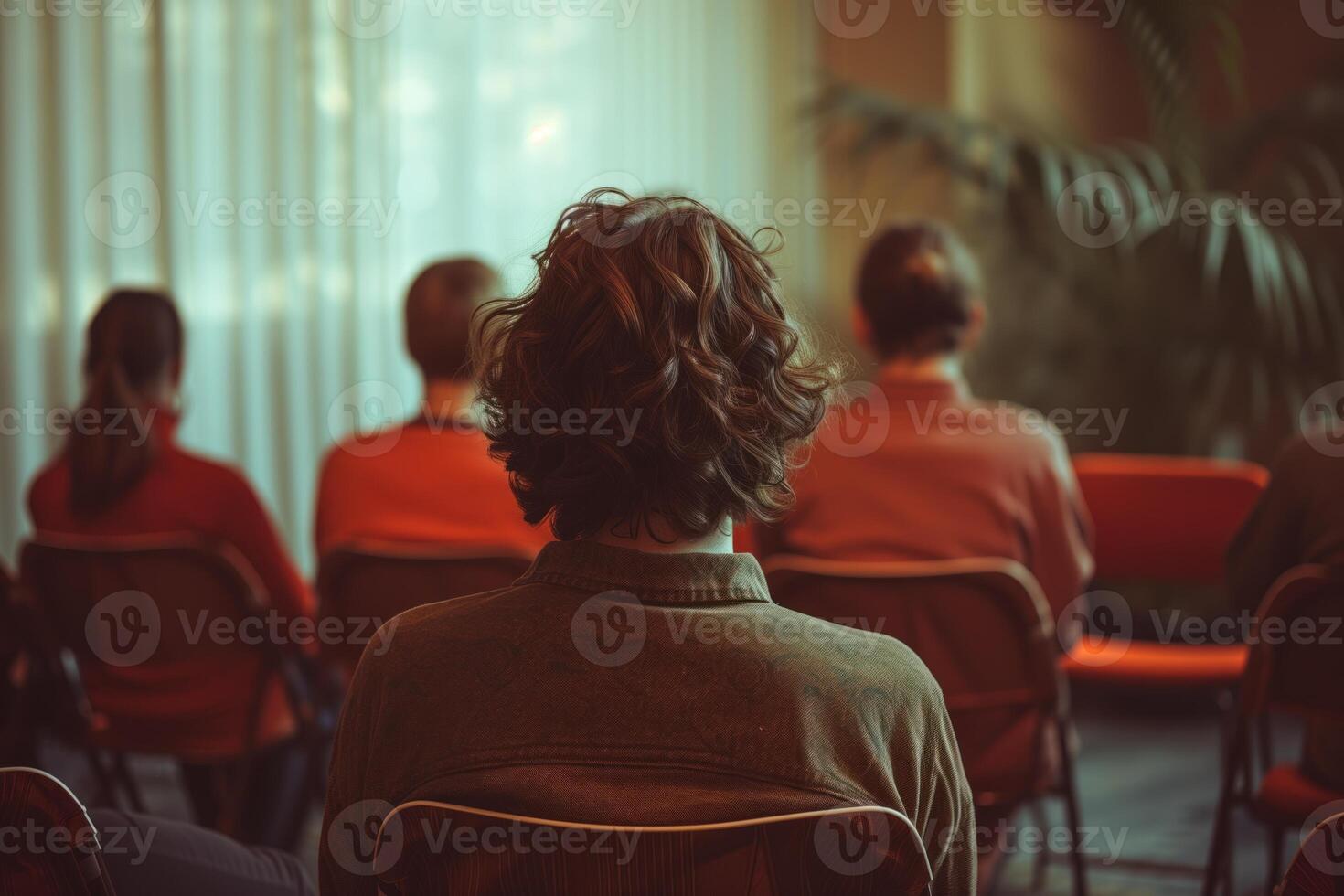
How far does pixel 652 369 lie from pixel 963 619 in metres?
1.08

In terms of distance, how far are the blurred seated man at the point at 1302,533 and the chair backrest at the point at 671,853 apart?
1166mm

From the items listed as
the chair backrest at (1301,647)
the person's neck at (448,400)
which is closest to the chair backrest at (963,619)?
the chair backrest at (1301,647)

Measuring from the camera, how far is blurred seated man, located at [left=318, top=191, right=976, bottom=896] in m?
0.88

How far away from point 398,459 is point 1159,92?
9.41 ft

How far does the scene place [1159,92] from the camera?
13.3 feet

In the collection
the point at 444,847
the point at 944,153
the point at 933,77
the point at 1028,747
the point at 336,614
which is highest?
the point at 933,77

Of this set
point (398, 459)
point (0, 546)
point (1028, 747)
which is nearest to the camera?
point (1028, 747)

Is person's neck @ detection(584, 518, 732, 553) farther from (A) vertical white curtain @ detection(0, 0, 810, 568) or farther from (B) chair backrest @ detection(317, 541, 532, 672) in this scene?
(A) vertical white curtain @ detection(0, 0, 810, 568)

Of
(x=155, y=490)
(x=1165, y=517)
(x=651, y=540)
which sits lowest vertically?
(x=1165, y=517)

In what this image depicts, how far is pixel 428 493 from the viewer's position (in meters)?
2.27

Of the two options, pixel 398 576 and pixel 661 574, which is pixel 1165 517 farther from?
pixel 661 574

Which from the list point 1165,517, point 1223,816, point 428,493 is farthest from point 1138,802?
point 428,493

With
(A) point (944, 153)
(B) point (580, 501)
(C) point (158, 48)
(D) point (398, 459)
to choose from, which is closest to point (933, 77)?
(A) point (944, 153)

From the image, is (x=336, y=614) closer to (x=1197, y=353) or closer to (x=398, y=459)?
(x=398, y=459)
